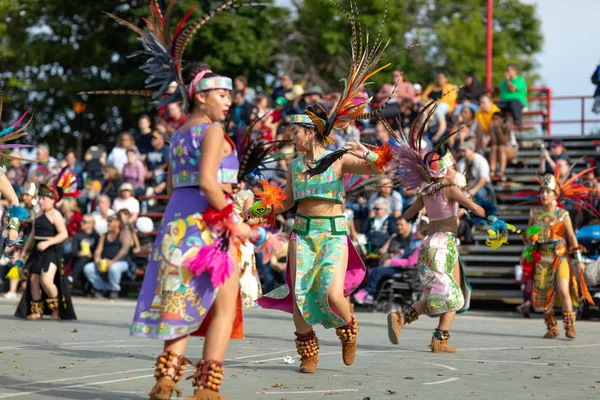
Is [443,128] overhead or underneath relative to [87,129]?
underneath

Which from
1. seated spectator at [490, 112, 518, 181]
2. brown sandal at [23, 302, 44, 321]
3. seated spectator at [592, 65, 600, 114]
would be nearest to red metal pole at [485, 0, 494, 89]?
seated spectator at [490, 112, 518, 181]

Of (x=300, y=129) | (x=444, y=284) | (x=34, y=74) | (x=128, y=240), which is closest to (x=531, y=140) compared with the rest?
(x=128, y=240)

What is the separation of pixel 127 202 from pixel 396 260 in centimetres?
587

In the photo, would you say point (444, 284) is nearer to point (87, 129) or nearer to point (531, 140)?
point (531, 140)

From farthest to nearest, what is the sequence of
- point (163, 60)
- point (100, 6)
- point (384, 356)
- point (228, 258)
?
point (100, 6) < point (384, 356) < point (163, 60) < point (228, 258)

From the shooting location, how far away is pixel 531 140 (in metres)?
23.9

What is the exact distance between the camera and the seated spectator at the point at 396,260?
1756 cm

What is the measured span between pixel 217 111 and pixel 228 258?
3.01ft

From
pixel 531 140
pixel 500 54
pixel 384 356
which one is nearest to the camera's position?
pixel 384 356

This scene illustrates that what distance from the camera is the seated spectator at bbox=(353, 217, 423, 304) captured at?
57.6ft

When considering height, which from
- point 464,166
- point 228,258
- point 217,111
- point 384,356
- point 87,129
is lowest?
point 384,356

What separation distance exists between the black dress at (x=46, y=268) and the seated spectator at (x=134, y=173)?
720 cm

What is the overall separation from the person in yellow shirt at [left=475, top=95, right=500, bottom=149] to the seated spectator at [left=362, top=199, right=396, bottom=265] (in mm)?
3171

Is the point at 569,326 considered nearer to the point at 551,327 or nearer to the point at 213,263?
the point at 551,327
